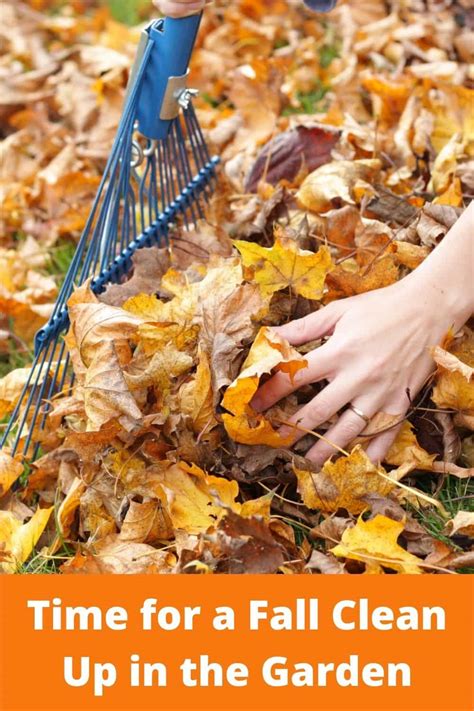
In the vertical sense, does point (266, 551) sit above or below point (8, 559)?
above

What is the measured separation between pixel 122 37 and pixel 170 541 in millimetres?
2681

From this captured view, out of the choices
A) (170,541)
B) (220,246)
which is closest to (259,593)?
(170,541)

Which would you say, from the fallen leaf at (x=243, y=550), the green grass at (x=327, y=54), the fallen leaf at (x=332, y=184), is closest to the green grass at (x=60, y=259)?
the fallen leaf at (x=332, y=184)

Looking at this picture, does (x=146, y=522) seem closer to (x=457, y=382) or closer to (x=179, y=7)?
(x=457, y=382)

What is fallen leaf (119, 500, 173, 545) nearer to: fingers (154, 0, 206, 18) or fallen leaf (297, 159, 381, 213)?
fallen leaf (297, 159, 381, 213)

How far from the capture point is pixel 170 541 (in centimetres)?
158

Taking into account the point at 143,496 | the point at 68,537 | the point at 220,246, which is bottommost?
the point at 68,537

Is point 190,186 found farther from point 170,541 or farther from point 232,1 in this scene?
point 232,1

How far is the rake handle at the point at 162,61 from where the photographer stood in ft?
6.34

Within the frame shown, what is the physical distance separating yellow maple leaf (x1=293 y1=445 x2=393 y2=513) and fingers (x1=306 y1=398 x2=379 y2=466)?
48 millimetres

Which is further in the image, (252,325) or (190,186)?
(190,186)

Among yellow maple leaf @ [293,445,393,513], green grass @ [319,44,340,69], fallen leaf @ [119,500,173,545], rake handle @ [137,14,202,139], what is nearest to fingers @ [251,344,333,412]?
yellow maple leaf @ [293,445,393,513]

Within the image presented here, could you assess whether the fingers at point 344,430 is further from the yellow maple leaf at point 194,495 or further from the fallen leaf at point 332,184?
the fallen leaf at point 332,184

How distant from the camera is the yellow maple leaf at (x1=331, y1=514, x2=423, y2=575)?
4.51 ft
